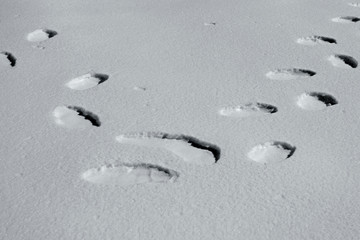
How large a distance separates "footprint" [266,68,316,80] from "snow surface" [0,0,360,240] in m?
0.02

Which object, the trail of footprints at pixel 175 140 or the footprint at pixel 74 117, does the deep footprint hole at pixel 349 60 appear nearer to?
the trail of footprints at pixel 175 140

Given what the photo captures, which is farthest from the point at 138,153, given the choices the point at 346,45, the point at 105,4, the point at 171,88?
the point at 105,4

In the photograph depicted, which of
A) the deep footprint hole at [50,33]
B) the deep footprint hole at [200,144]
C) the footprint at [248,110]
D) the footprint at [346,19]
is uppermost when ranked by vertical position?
the footprint at [346,19]

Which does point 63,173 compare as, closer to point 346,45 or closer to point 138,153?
point 138,153

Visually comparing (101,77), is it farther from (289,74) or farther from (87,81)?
(289,74)

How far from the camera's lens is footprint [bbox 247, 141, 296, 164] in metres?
0.79

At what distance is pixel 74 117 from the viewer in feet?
3.07

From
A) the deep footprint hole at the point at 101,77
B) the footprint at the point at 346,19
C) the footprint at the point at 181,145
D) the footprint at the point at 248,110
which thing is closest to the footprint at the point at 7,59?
the deep footprint hole at the point at 101,77

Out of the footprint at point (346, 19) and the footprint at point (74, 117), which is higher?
the footprint at point (346, 19)

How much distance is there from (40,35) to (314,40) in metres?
0.87

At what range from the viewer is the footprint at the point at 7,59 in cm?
117

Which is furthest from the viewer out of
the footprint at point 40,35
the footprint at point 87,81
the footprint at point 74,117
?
the footprint at point 40,35

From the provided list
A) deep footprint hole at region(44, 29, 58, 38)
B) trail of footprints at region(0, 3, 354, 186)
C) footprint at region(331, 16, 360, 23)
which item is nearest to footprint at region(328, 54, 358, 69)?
trail of footprints at region(0, 3, 354, 186)

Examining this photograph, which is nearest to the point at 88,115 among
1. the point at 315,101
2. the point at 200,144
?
the point at 200,144
